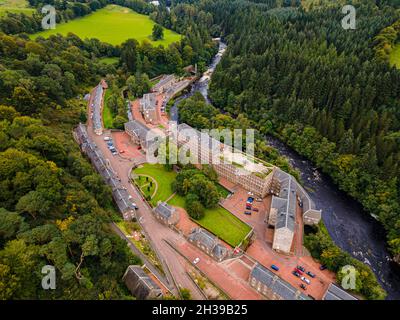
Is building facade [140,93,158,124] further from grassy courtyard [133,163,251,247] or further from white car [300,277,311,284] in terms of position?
white car [300,277,311,284]

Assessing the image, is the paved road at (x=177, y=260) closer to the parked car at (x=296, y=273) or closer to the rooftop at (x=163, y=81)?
the parked car at (x=296, y=273)

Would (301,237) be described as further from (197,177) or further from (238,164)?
(197,177)

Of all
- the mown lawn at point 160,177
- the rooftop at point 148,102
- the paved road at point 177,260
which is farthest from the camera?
the rooftop at point 148,102

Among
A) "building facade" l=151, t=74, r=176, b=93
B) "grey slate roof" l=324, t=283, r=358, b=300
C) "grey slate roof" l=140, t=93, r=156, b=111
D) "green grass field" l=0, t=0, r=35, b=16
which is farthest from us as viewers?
"green grass field" l=0, t=0, r=35, b=16

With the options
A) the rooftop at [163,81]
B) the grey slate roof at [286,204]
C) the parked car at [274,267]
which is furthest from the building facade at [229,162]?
the rooftop at [163,81]

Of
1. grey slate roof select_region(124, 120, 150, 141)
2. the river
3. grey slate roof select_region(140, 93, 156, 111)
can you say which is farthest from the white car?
grey slate roof select_region(140, 93, 156, 111)

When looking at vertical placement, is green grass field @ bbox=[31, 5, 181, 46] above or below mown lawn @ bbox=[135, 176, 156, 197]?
above
